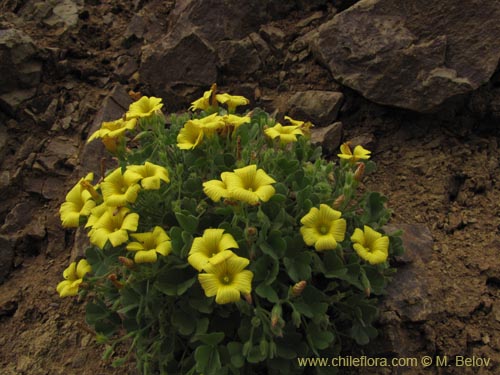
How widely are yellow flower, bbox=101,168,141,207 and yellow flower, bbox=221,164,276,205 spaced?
48 centimetres

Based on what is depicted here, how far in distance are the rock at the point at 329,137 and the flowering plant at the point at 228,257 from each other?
2.45 ft

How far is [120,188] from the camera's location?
2.74 meters

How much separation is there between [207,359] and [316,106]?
2.41 m

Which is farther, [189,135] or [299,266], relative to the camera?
[189,135]

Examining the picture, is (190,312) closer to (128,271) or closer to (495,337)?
(128,271)

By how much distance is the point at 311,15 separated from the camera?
475 centimetres

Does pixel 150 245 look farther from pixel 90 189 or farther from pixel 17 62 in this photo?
pixel 17 62

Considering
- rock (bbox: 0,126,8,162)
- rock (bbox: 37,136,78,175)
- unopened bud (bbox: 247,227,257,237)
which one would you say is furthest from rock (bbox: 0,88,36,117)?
unopened bud (bbox: 247,227,257,237)

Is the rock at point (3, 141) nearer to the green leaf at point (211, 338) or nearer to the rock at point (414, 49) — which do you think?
the green leaf at point (211, 338)

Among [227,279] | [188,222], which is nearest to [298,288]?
[227,279]

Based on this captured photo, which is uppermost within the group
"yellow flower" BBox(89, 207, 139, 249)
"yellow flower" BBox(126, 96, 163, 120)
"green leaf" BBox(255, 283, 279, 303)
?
"yellow flower" BBox(126, 96, 163, 120)

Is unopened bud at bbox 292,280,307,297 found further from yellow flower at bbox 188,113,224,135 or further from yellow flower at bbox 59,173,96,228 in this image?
yellow flower at bbox 59,173,96,228

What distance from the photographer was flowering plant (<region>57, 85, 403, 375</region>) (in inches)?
98.8

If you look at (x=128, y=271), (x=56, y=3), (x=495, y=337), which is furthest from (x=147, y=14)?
(x=495, y=337)
